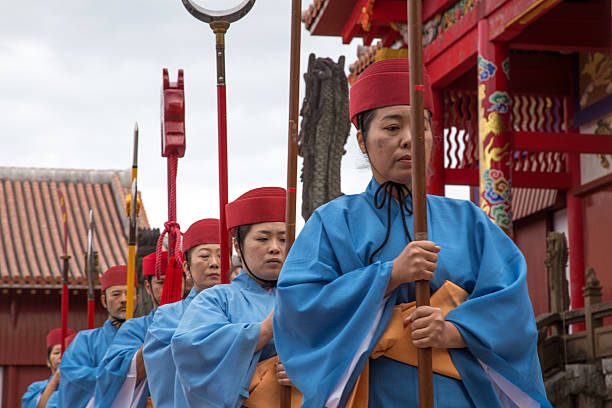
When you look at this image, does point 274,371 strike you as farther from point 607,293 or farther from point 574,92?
point 574,92

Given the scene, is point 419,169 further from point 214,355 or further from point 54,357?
point 54,357

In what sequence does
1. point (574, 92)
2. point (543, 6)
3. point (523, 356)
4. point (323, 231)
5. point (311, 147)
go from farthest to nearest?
point (574, 92) → point (543, 6) → point (311, 147) → point (323, 231) → point (523, 356)

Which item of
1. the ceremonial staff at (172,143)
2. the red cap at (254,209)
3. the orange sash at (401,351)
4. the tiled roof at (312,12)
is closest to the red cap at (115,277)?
the ceremonial staff at (172,143)

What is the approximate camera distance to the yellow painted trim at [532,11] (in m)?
7.88

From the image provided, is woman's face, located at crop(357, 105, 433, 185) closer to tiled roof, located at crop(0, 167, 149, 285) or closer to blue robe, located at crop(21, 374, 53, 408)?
blue robe, located at crop(21, 374, 53, 408)

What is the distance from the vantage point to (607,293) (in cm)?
1080

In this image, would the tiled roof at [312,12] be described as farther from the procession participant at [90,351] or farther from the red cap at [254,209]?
the red cap at [254,209]

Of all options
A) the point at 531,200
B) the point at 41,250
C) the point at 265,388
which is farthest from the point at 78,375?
the point at 41,250

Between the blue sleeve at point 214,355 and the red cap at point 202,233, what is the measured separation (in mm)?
1307

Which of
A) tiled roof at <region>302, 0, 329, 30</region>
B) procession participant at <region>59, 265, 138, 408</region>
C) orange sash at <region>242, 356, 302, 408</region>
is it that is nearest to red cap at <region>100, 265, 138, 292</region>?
procession participant at <region>59, 265, 138, 408</region>

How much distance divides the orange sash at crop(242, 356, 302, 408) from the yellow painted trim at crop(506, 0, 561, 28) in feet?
17.6

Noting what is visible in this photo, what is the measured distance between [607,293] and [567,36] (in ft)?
10.1

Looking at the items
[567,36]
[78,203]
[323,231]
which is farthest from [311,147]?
[78,203]

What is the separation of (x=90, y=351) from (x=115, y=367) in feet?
5.81
